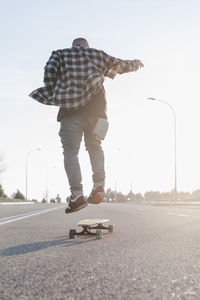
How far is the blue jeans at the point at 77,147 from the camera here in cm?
432

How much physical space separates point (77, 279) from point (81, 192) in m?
2.63

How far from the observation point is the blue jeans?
4.32 meters

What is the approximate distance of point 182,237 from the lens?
370 cm

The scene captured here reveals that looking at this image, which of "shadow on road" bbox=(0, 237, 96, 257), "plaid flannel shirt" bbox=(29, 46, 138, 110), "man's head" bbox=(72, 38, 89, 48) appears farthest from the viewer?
"man's head" bbox=(72, 38, 89, 48)

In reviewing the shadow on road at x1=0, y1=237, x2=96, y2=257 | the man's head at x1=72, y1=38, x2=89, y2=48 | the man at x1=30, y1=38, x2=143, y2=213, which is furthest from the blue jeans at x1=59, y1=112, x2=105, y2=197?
the shadow on road at x1=0, y1=237, x2=96, y2=257

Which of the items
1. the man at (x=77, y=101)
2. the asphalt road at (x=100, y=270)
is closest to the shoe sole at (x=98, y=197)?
the man at (x=77, y=101)

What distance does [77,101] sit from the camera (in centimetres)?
422

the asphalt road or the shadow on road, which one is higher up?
the asphalt road

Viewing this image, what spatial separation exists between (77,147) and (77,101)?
558mm

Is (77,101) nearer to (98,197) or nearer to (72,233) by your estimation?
(98,197)

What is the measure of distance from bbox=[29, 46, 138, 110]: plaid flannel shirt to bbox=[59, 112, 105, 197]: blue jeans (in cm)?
18

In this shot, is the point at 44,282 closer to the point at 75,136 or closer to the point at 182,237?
the point at 182,237

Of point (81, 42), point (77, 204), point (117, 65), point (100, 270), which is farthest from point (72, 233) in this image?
point (81, 42)

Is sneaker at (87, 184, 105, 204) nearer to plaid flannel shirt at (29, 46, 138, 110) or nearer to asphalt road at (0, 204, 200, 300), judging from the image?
plaid flannel shirt at (29, 46, 138, 110)
